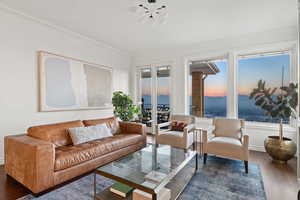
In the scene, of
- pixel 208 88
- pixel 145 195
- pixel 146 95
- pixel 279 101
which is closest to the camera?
pixel 145 195

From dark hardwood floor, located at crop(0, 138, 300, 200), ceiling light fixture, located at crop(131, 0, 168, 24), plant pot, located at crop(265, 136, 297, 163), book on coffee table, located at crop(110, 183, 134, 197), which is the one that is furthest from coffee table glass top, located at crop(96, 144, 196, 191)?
ceiling light fixture, located at crop(131, 0, 168, 24)

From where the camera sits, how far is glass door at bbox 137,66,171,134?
16.5 feet

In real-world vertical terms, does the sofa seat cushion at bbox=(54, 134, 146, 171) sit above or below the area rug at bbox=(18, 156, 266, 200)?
above

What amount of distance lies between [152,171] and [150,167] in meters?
0.12

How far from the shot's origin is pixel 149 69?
5.35 m

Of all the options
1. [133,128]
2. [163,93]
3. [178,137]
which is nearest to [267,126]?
[178,137]

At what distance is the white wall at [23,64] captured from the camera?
8.92ft

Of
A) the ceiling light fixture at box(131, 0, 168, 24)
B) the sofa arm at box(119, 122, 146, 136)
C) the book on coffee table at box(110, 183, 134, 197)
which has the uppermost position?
the ceiling light fixture at box(131, 0, 168, 24)

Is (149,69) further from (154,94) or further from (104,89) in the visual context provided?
(104,89)

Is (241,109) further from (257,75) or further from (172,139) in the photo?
(172,139)

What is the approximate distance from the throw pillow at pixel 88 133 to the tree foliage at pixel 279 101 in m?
2.94

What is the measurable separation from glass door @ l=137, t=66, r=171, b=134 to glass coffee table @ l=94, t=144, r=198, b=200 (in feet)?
8.04

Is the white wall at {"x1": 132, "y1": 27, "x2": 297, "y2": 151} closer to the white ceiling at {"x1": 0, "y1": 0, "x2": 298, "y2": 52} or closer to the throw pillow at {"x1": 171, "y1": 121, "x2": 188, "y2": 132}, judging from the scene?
the white ceiling at {"x1": 0, "y1": 0, "x2": 298, "y2": 52}

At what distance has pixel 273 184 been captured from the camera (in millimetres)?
2191
